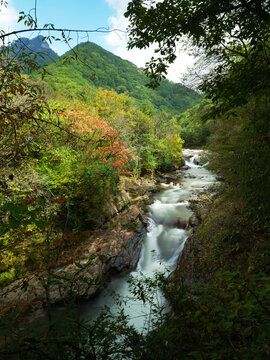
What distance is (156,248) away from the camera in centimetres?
748

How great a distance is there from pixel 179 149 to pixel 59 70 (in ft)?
82.4

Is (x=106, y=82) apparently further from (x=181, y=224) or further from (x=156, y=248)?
(x=156, y=248)

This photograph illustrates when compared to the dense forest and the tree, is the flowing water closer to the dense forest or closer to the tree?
the dense forest

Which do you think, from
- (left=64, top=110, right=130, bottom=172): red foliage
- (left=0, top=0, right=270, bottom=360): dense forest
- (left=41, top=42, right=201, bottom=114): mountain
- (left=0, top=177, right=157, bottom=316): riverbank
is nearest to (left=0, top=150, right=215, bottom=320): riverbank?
(left=0, top=177, right=157, bottom=316): riverbank

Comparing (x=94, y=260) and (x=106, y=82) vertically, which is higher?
(x=106, y=82)

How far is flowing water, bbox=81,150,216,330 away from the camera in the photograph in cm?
452

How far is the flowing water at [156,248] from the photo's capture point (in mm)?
4523

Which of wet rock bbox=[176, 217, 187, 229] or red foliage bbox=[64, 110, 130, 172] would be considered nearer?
red foliage bbox=[64, 110, 130, 172]

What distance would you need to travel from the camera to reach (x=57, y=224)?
6.23 meters

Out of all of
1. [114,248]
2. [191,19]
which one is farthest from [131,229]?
[191,19]

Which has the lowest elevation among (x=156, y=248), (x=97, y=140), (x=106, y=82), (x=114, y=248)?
(x=156, y=248)

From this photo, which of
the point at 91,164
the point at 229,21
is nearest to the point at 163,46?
the point at 229,21

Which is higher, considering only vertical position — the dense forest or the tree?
the tree

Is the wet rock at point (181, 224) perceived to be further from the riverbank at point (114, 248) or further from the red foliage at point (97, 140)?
the red foliage at point (97, 140)
